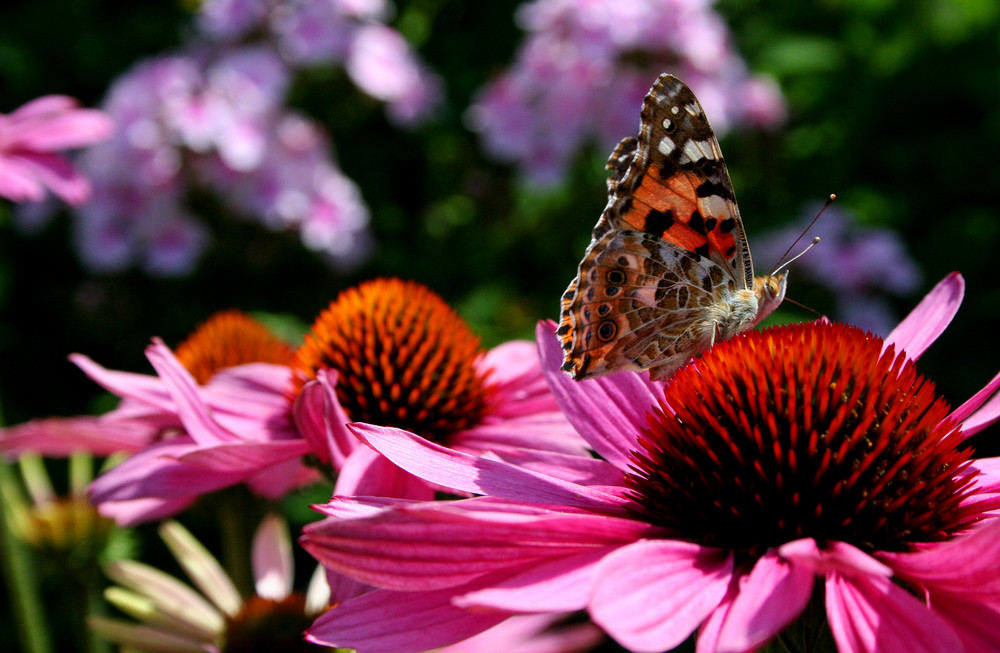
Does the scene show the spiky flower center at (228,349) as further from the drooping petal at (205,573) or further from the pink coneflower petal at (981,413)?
the pink coneflower petal at (981,413)

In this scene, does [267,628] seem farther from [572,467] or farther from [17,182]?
[17,182]

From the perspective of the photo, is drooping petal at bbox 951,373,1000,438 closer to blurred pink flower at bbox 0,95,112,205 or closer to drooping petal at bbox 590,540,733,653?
drooping petal at bbox 590,540,733,653

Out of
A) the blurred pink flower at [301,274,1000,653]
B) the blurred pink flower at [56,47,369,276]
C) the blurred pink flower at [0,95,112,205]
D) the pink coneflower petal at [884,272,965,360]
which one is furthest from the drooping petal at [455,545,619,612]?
the blurred pink flower at [56,47,369,276]

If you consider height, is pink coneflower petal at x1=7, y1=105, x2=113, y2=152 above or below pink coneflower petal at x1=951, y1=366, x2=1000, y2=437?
above

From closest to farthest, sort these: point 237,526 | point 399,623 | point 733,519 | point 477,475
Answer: point 399,623 → point 733,519 → point 477,475 → point 237,526

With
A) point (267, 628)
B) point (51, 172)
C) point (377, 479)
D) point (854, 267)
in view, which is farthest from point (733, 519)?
point (854, 267)

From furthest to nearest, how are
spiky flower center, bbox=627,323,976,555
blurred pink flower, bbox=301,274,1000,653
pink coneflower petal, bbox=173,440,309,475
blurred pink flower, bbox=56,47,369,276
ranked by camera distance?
blurred pink flower, bbox=56,47,369,276 < pink coneflower petal, bbox=173,440,309,475 < spiky flower center, bbox=627,323,976,555 < blurred pink flower, bbox=301,274,1000,653

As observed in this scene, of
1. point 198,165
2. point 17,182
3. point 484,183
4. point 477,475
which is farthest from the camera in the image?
point 484,183

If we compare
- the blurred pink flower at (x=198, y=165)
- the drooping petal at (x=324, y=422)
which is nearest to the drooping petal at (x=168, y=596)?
the drooping petal at (x=324, y=422)
